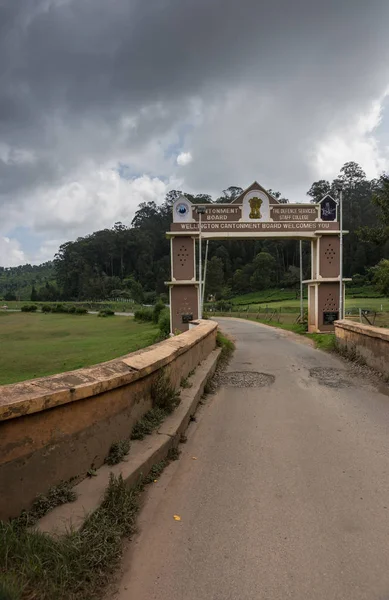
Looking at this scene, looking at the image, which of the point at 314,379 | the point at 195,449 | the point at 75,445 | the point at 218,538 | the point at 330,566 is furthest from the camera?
the point at 314,379

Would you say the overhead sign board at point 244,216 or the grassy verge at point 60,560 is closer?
the grassy verge at point 60,560

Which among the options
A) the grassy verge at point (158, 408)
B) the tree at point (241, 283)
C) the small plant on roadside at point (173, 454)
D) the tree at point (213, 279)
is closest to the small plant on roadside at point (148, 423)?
the grassy verge at point (158, 408)

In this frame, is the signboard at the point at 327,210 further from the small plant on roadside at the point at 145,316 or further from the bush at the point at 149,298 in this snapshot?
the bush at the point at 149,298

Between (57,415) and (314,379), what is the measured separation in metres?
6.99

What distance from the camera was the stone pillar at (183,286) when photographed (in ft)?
68.3

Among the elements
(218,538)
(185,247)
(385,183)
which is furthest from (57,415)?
(385,183)

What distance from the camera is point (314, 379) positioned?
908cm

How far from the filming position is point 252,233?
20.9 metres

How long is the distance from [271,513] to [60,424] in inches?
68.8

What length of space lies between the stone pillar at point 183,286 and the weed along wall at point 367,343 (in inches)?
355

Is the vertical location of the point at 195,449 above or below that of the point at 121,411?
below

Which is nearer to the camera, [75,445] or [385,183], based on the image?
[75,445]

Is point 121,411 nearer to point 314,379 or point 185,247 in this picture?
point 314,379

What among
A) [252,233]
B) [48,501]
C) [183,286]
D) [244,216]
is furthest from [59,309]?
[48,501]
